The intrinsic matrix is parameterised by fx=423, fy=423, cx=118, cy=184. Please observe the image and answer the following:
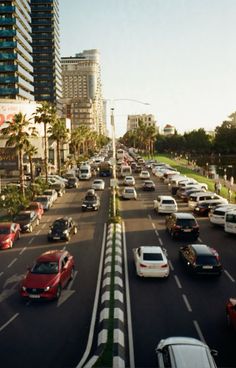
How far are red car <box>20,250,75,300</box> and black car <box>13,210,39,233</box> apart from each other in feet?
42.6

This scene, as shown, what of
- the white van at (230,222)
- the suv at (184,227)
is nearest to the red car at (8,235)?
the suv at (184,227)

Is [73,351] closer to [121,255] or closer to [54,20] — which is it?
[121,255]

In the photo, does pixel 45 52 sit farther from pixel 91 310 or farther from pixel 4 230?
pixel 91 310

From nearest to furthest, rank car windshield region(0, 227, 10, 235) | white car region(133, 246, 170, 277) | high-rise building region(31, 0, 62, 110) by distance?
white car region(133, 246, 170, 277) < car windshield region(0, 227, 10, 235) < high-rise building region(31, 0, 62, 110)

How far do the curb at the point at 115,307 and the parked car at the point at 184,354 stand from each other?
1.85 m

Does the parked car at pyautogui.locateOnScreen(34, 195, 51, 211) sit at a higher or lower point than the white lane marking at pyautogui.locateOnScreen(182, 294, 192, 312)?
higher

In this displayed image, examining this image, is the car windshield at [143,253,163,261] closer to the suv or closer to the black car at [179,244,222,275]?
the black car at [179,244,222,275]

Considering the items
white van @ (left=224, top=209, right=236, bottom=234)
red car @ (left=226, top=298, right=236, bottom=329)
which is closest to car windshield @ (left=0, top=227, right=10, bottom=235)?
white van @ (left=224, top=209, right=236, bottom=234)

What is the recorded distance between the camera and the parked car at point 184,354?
11133 mm

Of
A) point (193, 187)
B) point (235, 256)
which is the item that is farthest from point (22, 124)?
point (235, 256)

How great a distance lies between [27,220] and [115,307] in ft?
63.1

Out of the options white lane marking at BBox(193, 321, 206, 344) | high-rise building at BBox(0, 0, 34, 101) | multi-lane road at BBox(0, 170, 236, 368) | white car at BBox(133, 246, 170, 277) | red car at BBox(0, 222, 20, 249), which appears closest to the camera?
multi-lane road at BBox(0, 170, 236, 368)

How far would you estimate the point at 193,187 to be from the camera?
5131cm

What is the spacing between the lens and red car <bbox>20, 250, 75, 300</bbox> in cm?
1877
